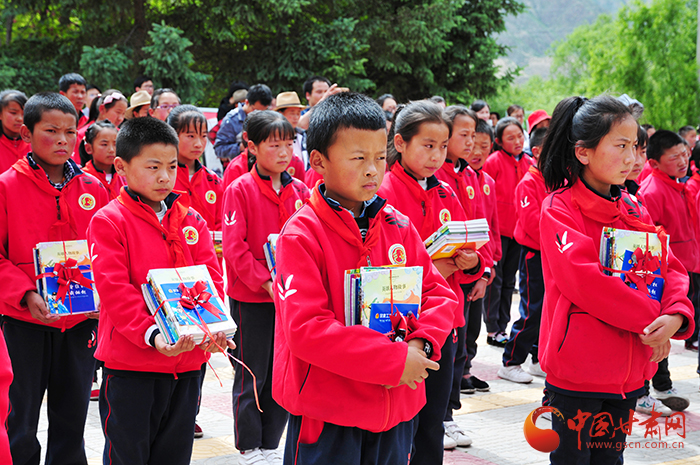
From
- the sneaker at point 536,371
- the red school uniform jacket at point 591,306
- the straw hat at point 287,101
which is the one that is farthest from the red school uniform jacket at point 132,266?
the straw hat at point 287,101

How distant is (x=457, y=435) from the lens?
4.18m

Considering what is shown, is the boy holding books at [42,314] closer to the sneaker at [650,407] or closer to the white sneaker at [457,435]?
the white sneaker at [457,435]

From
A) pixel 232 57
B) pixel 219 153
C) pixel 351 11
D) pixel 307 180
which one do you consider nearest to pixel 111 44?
pixel 232 57

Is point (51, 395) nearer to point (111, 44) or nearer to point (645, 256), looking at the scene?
point (645, 256)

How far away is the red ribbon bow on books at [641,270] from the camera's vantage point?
2854mm

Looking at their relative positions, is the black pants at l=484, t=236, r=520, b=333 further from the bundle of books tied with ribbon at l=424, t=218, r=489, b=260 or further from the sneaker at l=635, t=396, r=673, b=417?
the bundle of books tied with ribbon at l=424, t=218, r=489, b=260

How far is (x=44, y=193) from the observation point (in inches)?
139

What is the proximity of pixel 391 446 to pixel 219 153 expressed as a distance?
5.58 m

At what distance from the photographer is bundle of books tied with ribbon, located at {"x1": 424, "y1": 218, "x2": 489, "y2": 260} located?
10.9 feet

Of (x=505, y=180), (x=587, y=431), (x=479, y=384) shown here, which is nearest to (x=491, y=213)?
(x=479, y=384)

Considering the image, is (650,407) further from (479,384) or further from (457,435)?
(457,435)

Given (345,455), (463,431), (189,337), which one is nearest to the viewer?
(345,455)

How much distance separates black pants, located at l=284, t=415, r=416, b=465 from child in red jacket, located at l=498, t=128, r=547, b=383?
344 cm

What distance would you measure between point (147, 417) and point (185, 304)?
0.57 metres
